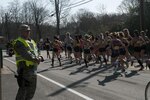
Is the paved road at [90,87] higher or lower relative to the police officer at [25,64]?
lower

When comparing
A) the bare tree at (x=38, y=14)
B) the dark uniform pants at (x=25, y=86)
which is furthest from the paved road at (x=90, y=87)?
the bare tree at (x=38, y=14)

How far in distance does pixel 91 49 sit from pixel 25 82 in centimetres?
1562

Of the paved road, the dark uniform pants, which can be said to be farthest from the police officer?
the paved road

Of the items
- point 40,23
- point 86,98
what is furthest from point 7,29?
point 86,98

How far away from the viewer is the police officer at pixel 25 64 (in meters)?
7.41

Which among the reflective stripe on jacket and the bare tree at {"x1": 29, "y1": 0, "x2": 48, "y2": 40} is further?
the bare tree at {"x1": 29, "y1": 0, "x2": 48, "y2": 40}

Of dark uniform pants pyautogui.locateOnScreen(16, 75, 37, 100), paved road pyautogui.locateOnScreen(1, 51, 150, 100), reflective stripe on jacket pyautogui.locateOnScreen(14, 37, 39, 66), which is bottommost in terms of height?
paved road pyautogui.locateOnScreen(1, 51, 150, 100)

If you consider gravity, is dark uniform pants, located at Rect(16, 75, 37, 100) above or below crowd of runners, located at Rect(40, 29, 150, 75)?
below

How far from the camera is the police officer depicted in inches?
292

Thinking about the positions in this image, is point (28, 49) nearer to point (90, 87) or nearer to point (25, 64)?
point (25, 64)

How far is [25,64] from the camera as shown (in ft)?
24.5

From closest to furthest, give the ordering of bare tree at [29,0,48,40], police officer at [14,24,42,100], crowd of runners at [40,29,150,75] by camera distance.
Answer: police officer at [14,24,42,100]
crowd of runners at [40,29,150,75]
bare tree at [29,0,48,40]

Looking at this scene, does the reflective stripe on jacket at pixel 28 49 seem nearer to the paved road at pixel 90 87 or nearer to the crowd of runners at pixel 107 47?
the paved road at pixel 90 87

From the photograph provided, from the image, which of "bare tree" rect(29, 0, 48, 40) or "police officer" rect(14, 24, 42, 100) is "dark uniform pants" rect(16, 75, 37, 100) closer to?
"police officer" rect(14, 24, 42, 100)
